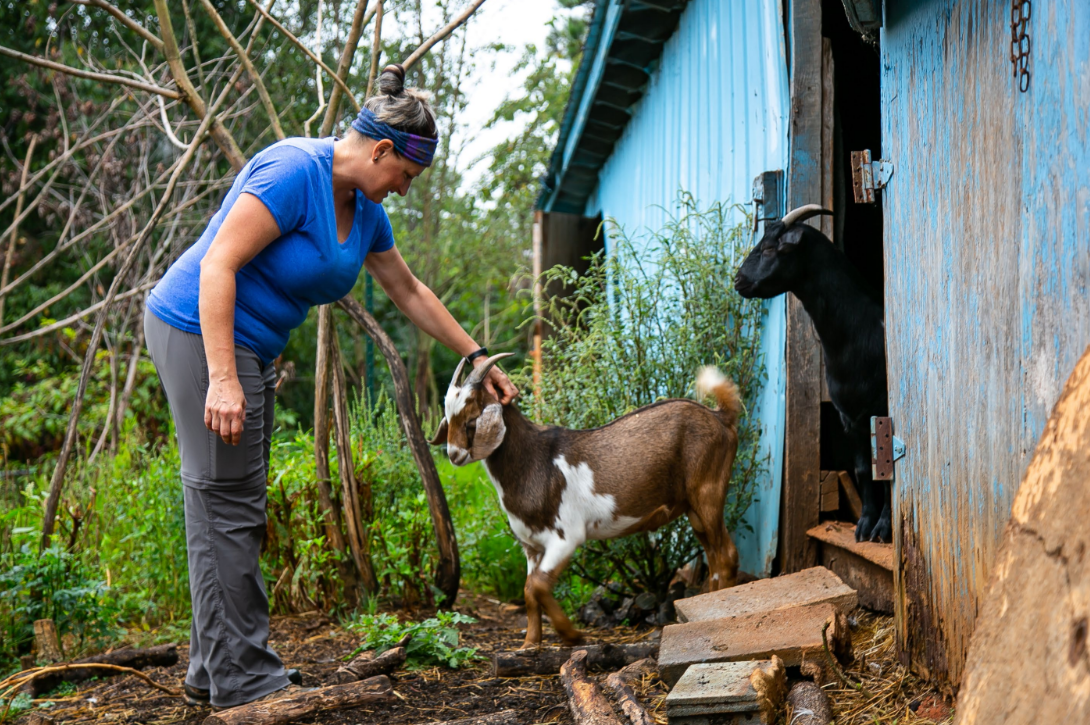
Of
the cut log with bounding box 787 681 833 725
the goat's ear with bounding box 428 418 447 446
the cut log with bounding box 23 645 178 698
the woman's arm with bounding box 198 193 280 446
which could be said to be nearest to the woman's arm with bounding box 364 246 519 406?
the goat's ear with bounding box 428 418 447 446

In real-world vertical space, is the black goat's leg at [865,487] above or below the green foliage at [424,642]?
above

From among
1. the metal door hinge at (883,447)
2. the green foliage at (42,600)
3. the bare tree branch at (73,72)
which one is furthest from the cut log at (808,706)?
the bare tree branch at (73,72)

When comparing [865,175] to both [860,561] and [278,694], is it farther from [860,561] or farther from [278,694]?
[278,694]

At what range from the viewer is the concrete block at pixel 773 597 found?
329cm

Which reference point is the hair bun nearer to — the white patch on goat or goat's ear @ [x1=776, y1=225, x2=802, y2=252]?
the white patch on goat

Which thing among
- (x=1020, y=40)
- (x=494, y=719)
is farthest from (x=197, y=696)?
(x=1020, y=40)

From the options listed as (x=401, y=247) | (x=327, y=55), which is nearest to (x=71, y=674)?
(x=401, y=247)

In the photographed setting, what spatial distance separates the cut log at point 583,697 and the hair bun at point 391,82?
2200mm

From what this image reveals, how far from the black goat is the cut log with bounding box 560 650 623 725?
1466mm

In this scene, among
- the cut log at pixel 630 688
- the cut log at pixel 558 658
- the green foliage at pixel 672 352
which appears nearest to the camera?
the cut log at pixel 630 688

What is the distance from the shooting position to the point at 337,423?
15.6 ft

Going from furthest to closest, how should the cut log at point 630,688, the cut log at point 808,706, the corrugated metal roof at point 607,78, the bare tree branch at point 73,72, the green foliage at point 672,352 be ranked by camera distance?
the corrugated metal roof at point 607,78, the green foliage at point 672,352, the bare tree branch at point 73,72, the cut log at point 630,688, the cut log at point 808,706

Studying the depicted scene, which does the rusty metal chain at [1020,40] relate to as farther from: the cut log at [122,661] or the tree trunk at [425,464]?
the cut log at [122,661]

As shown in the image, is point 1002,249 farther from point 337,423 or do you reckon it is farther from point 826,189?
point 337,423
